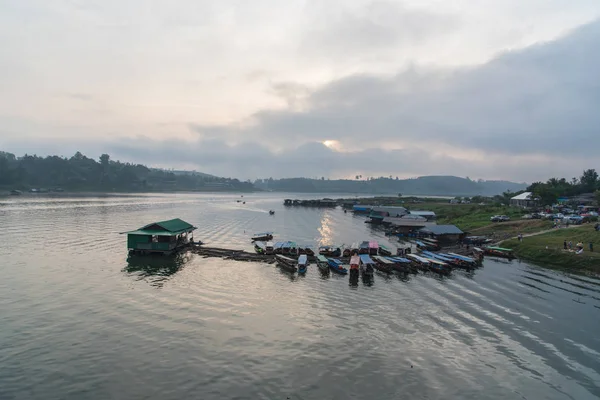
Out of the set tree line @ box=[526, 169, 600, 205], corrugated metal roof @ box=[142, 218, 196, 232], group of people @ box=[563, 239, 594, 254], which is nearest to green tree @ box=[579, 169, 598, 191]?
tree line @ box=[526, 169, 600, 205]

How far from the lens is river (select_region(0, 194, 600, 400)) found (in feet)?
75.4

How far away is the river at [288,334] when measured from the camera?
23.0 meters

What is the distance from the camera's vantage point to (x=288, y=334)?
30047mm

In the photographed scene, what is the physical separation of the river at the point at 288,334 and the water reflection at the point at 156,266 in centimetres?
64

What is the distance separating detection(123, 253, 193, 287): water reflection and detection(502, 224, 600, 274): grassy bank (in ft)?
197

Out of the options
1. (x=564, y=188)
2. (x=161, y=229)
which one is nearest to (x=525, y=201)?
(x=564, y=188)

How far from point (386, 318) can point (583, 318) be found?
2033cm

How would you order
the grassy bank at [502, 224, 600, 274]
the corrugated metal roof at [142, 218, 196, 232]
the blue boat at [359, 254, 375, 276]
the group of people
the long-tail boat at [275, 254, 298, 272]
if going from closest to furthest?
the blue boat at [359, 254, 375, 276] → the long-tail boat at [275, 254, 298, 272] → the grassy bank at [502, 224, 600, 274] → the group of people → the corrugated metal roof at [142, 218, 196, 232]

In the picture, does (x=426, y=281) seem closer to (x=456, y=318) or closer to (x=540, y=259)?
(x=456, y=318)

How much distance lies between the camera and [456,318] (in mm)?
34438

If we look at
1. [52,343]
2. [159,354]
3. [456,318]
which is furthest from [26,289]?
[456,318]

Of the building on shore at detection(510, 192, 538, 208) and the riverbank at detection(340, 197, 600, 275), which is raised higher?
A: the building on shore at detection(510, 192, 538, 208)

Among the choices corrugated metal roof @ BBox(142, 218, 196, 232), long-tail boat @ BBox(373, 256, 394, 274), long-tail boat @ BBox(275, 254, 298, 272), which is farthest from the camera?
corrugated metal roof @ BBox(142, 218, 196, 232)

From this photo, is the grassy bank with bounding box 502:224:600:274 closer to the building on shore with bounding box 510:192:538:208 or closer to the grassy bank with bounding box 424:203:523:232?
the grassy bank with bounding box 424:203:523:232
